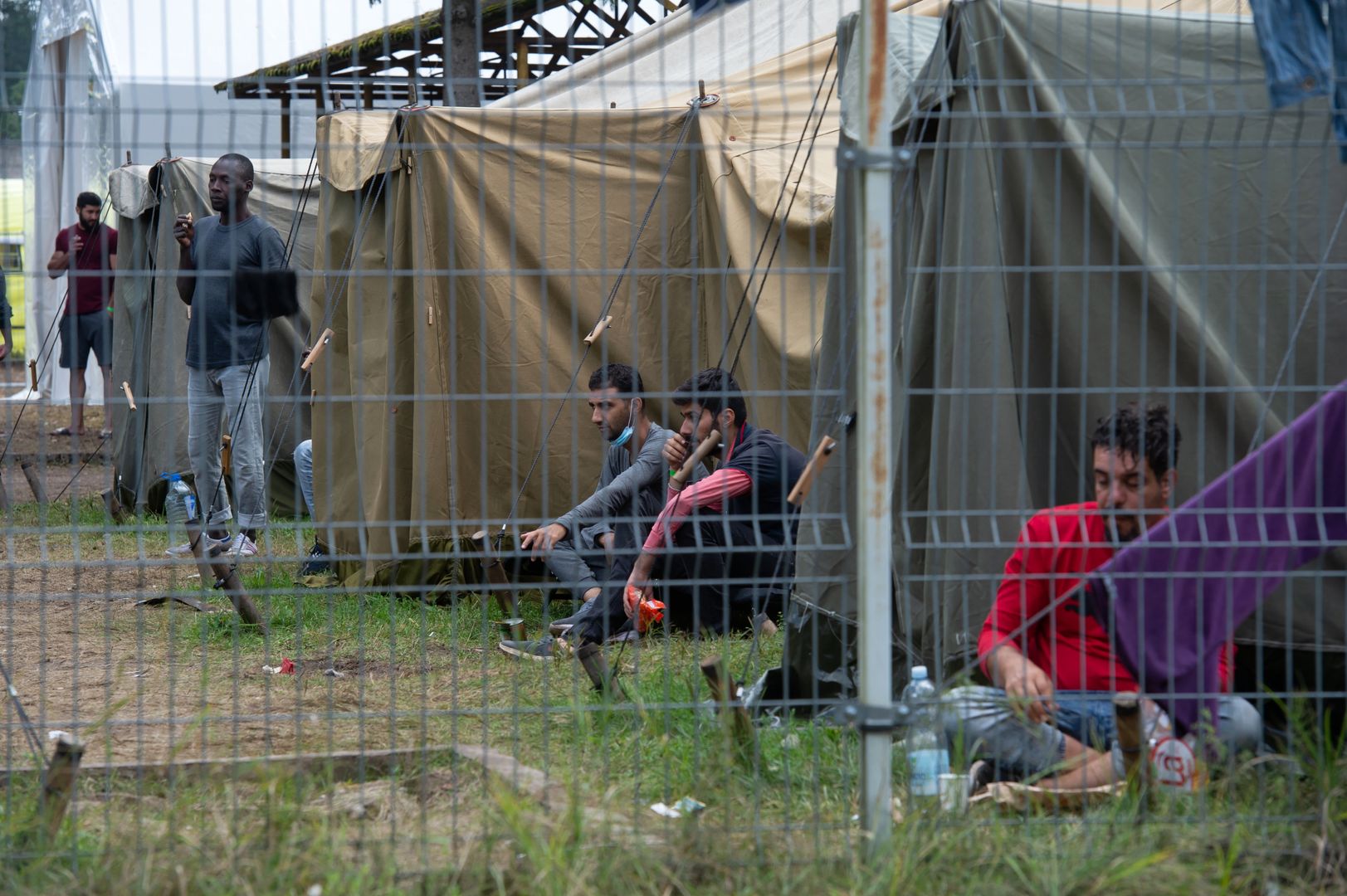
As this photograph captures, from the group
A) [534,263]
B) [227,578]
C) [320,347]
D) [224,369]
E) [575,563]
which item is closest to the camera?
[227,578]

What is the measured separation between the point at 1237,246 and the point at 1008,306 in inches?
24.7

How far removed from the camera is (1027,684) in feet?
10.9

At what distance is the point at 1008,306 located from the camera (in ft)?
13.2

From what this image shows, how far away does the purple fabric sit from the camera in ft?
10.4

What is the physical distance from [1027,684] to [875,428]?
2.86 ft

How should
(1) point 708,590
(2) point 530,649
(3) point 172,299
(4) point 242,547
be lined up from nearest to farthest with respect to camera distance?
(2) point 530,649, (1) point 708,590, (4) point 242,547, (3) point 172,299

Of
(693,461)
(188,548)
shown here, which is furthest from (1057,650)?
(188,548)

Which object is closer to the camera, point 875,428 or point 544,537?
point 875,428

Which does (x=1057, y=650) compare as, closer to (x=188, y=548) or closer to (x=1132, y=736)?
A: (x=1132, y=736)

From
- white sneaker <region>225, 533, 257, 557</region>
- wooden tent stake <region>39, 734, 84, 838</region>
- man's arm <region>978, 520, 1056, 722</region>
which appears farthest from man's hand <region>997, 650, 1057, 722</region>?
white sneaker <region>225, 533, 257, 557</region>

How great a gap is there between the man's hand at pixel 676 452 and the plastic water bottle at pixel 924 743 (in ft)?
7.42

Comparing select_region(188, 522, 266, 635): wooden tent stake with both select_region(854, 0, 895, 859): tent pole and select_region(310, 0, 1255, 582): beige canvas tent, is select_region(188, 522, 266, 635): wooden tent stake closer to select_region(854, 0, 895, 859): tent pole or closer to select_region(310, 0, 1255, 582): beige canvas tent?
select_region(310, 0, 1255, 582): beige canvas tent

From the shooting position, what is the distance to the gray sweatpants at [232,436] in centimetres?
710

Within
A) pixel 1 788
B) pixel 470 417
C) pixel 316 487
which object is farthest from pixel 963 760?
pixel 316 487
